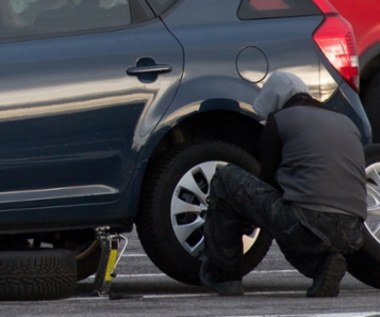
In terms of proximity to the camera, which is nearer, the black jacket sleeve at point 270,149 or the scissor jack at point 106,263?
the black jacket sleeve at point 270,149

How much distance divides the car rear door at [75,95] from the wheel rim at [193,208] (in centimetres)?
30

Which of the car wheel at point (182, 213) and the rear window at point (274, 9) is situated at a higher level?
the rear window at point (274, 9)

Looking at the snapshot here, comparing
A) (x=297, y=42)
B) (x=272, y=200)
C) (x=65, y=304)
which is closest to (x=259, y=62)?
(x=297, y=42)

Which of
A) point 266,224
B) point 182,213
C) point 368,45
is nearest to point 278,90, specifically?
point 266,224

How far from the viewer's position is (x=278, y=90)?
29.0 feet

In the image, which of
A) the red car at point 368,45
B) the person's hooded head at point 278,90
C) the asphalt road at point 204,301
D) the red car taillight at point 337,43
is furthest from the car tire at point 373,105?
the person's hooded head at point 278,90

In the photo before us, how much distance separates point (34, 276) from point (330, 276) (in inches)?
55.9

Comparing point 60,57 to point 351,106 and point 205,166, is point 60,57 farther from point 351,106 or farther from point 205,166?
point 351,106

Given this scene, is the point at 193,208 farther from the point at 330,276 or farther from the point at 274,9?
the point at 274,9

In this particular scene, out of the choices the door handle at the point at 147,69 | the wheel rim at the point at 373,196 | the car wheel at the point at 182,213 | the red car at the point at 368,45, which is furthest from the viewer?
the red car at the point at 368,45

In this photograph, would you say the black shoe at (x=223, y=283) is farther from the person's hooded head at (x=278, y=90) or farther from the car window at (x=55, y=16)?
the car window at (x=55, y=16)

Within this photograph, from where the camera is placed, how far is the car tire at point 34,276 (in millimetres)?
8758

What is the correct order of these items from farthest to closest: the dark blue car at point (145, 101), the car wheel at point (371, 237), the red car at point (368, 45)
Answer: the red car at point (368, 45)
the car wheel at point (371, 237)
the dark blue car at point (145, 101)

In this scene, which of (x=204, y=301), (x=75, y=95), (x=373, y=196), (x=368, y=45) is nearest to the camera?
(x=204, y=301)
